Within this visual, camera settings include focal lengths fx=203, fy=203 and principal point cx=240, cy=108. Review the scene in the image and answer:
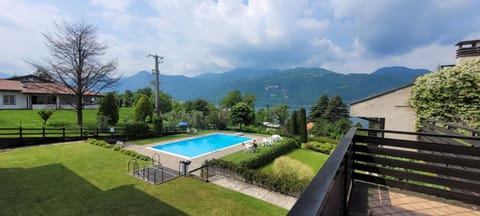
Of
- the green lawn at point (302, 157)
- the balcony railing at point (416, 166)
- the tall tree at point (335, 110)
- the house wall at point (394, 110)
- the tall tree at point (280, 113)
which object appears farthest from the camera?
the tall tree at point (335, 110)

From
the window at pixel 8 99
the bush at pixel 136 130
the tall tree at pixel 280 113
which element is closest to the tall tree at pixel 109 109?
the bush at pixel 136 130

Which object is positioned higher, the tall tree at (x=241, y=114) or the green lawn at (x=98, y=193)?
the tall tree at (x=241, y=114)

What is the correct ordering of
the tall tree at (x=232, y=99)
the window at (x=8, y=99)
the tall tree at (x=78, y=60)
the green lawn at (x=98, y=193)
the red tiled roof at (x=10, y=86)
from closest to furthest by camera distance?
the green lawn at (x=98, y=193)
the tall tree at (x=78, y=60)
the window at (x=8, y=99)
the red tiled roof at (x=10, y=86)
the tall tree at (x=232, y=99)

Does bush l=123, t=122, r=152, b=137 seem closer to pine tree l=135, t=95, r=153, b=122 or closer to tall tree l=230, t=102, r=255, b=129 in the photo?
pine tree l=135, t=95, r=153, b=122

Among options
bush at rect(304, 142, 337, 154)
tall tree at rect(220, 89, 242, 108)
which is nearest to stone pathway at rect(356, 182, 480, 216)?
bush at rect(304, 142, 337, 154)

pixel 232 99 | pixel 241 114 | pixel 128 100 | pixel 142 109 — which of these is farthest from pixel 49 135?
pixel 232 99

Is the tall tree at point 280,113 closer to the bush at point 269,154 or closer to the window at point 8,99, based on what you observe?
the bush at point 269,154

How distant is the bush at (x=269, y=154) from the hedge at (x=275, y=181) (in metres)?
1.43

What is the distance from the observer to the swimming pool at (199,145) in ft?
46.0

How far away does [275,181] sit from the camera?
24.5 feet

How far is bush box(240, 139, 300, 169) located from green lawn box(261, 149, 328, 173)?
37 centimetres

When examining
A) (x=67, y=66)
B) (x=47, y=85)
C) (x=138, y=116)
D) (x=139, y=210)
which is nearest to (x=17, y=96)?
(x=47, y=85)

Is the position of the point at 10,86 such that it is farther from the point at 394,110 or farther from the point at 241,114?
the point at 394,110

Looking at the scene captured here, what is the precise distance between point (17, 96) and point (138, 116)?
11694 millimetres
